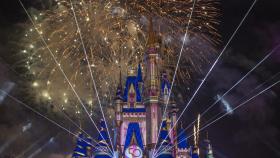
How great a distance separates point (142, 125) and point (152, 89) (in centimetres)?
495

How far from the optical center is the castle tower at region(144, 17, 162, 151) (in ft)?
138

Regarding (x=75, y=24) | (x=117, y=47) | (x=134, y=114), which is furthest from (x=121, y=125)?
(x=75, y=24)

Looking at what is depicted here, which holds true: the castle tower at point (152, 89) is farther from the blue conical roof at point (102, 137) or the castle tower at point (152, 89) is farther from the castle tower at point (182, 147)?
the castle tower at point (182, 147)

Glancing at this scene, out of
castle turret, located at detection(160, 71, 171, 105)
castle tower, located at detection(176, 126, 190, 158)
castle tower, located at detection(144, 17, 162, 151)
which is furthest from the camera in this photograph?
castle turret, located at detection(160, 71, 171, 105)

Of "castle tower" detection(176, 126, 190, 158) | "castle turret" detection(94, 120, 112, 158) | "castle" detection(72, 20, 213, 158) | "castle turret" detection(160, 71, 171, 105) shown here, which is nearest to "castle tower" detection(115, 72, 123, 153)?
"castle" detection(72, 20, 213, 158)

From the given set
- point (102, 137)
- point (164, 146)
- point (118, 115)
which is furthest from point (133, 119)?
point (164, 146)

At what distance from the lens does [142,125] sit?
4381 cm

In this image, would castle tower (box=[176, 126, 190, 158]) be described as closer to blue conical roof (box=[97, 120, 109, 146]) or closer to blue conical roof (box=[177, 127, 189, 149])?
blue conical roof (box=[177, 127, 189, 149])

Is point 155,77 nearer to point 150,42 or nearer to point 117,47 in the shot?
point 150,42

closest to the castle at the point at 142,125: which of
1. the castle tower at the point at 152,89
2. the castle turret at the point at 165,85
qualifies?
the castle tower at the point at 152,89

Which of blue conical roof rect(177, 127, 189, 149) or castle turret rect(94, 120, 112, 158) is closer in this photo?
castle turret rect(94, 120, 112, 158)

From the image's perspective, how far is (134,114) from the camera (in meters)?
44.3

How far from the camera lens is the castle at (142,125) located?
40.6m

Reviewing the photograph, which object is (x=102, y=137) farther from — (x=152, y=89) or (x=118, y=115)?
(x=152, y=89)
